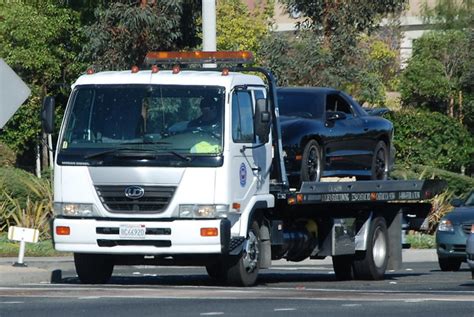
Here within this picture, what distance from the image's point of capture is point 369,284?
1961 centimetres

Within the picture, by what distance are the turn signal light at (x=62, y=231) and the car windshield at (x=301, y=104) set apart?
13.0ft

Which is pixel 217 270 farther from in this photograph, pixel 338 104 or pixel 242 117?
pixel 338 104

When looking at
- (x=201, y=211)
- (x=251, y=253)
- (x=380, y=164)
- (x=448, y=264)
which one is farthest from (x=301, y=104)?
(x=448, y=264)

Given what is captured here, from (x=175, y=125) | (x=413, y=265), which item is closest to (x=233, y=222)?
(x=175, y=125)

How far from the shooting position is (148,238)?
16.6 meters

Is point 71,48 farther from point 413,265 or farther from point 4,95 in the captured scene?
point 4,95

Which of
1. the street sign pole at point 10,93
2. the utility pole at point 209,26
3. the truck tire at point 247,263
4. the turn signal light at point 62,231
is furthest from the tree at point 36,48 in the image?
the turn signal light at point 62,231

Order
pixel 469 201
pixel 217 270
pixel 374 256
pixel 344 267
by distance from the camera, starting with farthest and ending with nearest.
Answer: pixel 469 201 → pixel 344 267 → pixel 374 256 → pixel 217 270

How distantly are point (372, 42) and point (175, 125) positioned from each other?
4256 centimetres

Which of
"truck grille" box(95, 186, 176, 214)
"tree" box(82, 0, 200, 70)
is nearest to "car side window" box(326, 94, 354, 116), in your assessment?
"truck grille" box(95, 186, 176, 214)

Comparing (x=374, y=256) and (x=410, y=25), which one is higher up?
(x=374, y=256)

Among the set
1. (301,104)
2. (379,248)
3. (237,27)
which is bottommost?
(379,248)

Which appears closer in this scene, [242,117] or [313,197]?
[242,117]

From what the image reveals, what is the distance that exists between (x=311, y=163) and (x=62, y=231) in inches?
149
